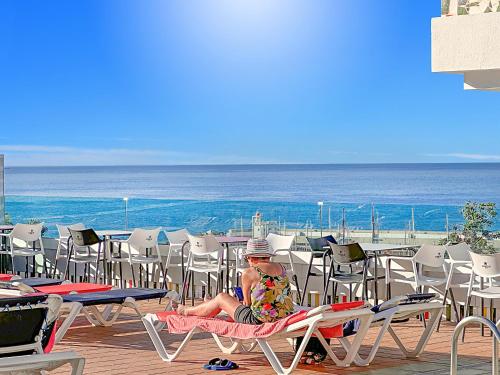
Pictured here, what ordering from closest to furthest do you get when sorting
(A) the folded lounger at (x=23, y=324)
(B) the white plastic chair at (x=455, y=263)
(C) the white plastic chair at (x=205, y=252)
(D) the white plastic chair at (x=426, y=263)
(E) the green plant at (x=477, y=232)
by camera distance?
(A) the folded lounger at (x=23, y=324)
(B) the white plastic chair at (x=455, y=263)
(D) the white plastic chair at (x=426, y=263)
(C) the white plastic chair at (x=205, y=252)
(E) the green plant at (x=477, y=232)

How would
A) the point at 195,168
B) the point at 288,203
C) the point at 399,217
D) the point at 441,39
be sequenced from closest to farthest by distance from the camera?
the point at 441,39, the point at 399,217, the point at 288,203, the point at 195,168

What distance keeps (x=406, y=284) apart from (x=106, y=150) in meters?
61.0

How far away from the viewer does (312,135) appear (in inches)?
2758

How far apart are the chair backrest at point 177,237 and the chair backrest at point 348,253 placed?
255cm

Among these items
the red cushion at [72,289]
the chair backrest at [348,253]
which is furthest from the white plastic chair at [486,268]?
the red cushion at [72,289]

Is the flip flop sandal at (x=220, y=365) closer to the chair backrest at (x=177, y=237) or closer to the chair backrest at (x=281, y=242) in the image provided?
the chair backrest at (x=281, y=242)

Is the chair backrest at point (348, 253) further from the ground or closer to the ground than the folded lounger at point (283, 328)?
further from the ground

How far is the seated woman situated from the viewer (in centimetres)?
790

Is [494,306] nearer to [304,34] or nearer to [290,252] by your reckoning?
[290,252]

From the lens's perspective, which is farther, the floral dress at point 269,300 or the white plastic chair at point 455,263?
the white plastic chair at point 455,263

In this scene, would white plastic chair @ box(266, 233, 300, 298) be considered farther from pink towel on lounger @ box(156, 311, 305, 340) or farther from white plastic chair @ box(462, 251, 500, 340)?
pink towel on lounger @ box(156, 311, 305, 340)

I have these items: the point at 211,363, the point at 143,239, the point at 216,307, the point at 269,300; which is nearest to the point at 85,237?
the point at 143,239

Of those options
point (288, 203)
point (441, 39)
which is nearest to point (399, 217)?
point (288, 203)

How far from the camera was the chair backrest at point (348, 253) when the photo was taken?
10.4m
